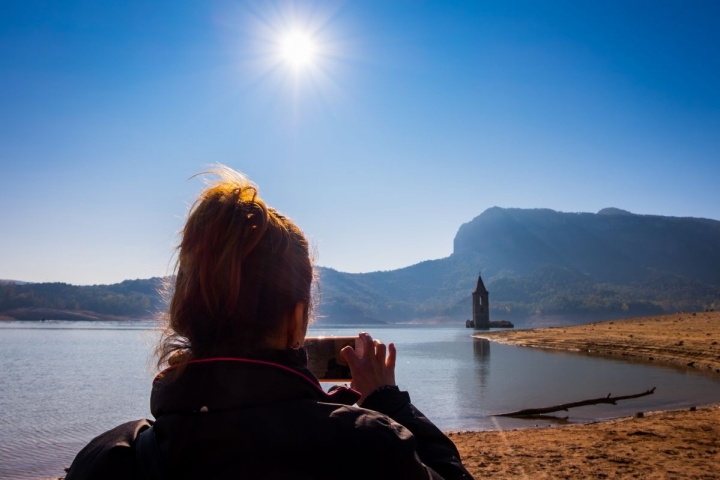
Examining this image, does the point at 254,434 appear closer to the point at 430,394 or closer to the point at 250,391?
the point at 250,391

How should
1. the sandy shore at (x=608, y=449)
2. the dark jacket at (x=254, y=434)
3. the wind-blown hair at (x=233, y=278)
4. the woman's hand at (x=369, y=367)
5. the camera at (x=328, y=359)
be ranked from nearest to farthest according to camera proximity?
the dark jacket at (x=254, y=434), the wind-blown hair at (x=233, y=278), the woman's hand at (x=369, y=367), the camera at (x=328, y=359), the sandy shore at (x=608, y=449)

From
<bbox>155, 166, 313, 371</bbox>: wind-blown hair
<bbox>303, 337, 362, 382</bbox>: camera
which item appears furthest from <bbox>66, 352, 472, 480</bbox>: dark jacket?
<bbox>303, 337, 362, 382</bbox>: camera

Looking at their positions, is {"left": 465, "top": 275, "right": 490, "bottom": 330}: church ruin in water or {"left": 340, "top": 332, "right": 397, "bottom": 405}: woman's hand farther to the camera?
{"left": 465, "top": 275, "right": 490, "bottom": 330}: church ruin in water

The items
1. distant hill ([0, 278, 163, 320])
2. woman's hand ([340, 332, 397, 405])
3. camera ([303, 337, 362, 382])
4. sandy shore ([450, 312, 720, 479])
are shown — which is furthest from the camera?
distant hill ([0, 278, 163, 320])

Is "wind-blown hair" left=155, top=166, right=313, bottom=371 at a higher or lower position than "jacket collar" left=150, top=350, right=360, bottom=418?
higher

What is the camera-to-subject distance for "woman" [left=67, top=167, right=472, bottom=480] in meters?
1.10

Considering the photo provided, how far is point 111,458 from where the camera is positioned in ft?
3.76

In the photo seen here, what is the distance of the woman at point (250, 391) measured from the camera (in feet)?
3.60

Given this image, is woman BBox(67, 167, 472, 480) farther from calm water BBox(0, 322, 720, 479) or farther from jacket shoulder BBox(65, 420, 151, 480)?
calm water BBox(0, 322, 720, 479)

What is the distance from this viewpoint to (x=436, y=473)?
129cm

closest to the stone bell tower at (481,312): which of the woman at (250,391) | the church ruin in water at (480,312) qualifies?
the church ruin in water at (480,312)

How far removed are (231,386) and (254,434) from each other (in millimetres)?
127

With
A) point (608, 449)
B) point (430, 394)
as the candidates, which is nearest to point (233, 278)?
point (608, 449)

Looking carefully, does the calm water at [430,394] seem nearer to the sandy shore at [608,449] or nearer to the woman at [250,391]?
the sandy shore at [608,449]
